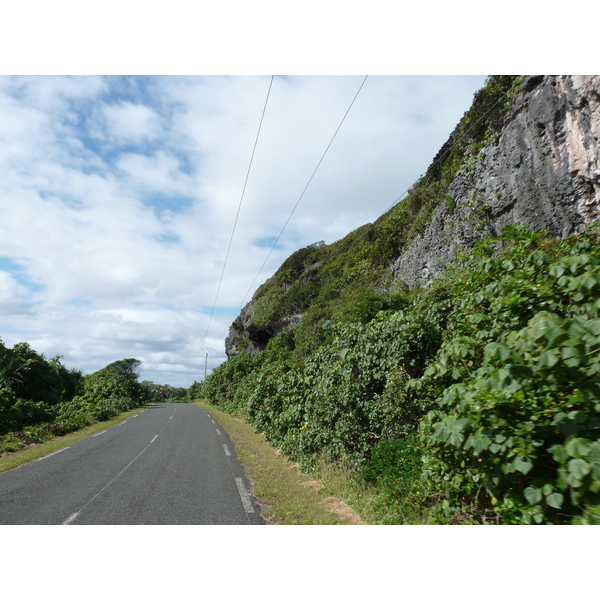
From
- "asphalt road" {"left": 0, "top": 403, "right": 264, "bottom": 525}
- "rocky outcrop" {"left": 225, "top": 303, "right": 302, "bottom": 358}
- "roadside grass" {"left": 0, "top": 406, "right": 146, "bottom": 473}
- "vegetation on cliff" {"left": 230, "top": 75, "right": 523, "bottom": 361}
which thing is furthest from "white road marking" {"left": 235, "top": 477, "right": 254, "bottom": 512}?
"rocky outcrop" {"left": 225, "top": 303, "right": 302, "bottom": 358}

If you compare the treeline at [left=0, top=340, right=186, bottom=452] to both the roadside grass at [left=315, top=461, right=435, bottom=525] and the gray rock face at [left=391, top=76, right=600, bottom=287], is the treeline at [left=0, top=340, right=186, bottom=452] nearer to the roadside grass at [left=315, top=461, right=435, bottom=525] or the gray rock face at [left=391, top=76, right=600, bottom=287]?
the roadside grass at [left=315, top=461, right=435, bottom=525]

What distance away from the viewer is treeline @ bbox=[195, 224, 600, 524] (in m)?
2.32

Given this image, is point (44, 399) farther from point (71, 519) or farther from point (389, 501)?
point (389, 501)

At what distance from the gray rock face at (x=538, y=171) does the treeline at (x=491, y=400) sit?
2.58m

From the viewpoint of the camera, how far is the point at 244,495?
6.74 m

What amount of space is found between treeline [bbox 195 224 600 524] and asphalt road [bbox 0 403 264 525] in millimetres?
2442

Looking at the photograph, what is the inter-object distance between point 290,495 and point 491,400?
17.6ft

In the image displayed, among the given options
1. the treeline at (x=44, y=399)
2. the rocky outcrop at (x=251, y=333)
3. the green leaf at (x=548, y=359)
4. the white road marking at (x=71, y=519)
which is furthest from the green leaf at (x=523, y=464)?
the rocky outcrop at (x=251, y=333)

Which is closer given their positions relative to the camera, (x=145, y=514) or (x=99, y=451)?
(x=145, y=514)

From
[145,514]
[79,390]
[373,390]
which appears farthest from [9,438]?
[79,390]

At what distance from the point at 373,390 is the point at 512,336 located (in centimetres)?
574

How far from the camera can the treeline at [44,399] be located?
1612 cm

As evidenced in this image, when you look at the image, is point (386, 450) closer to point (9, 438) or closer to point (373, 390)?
point (373, 390)

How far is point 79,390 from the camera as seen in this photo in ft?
126
